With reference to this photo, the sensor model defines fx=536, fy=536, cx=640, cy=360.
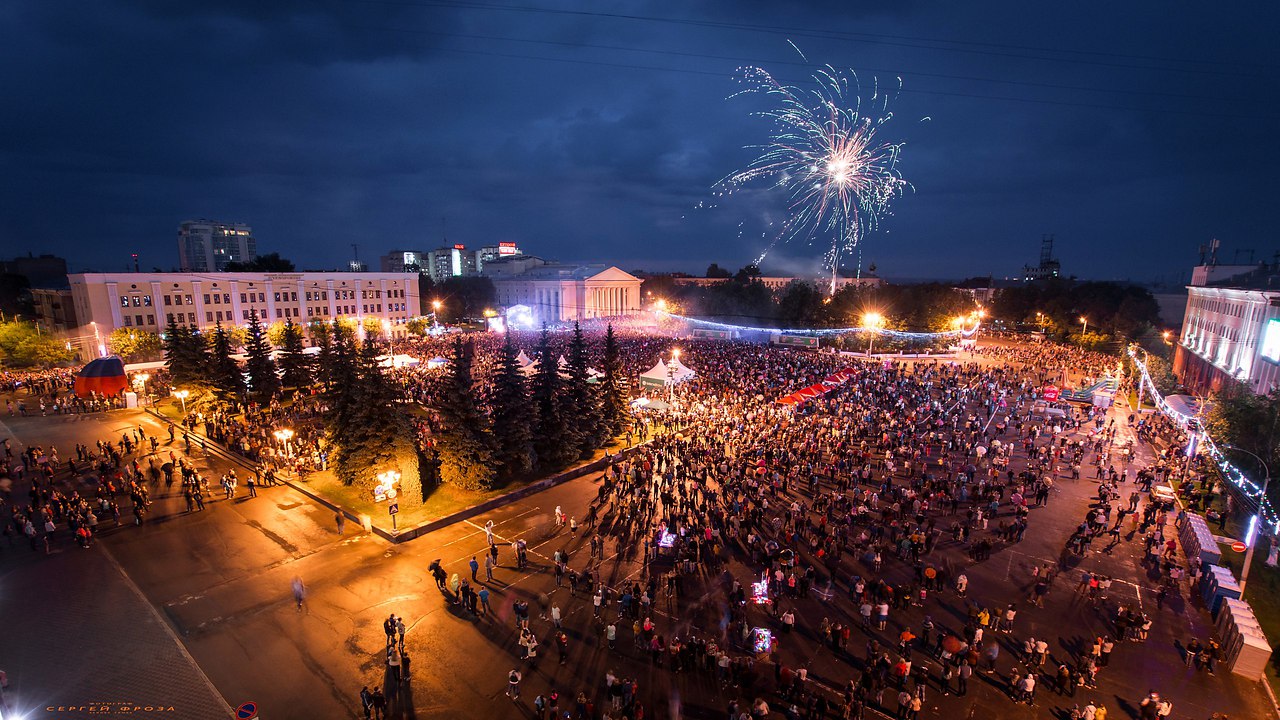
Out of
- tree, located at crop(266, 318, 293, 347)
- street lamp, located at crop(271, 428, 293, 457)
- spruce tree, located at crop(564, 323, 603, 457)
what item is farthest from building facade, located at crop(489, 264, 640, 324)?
street lamp, located at crop(271, 428, 293, 457)

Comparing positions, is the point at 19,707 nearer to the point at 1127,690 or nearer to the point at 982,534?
the point at 1127,690

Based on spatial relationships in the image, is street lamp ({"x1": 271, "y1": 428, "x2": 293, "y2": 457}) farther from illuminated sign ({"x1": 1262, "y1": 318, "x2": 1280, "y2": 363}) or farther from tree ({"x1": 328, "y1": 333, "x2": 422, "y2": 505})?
illuminated sign ({"x1": 1262, "y1": 318, "x2": 1280, "y2": 363})

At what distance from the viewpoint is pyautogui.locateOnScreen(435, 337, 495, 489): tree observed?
18469 mm

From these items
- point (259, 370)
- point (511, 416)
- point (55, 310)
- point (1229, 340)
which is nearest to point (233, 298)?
point (55, 310)

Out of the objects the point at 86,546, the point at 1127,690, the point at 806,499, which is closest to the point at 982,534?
the point at 806,499

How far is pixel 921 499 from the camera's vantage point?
18344 millimetres

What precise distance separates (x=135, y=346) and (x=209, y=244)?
10636 centimetres

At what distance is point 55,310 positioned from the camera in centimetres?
5262

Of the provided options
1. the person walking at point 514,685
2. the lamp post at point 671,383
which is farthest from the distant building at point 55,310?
the person walking at point 514,685

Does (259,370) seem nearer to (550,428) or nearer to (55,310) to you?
(550,428)

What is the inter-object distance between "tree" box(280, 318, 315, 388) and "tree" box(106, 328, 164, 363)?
1981 centimetres

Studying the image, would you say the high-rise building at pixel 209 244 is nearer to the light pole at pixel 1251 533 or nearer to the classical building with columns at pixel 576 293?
the classical building with columns at pixel 576 293

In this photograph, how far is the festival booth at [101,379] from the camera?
31.5 m

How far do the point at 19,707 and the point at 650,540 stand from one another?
13216 mm
